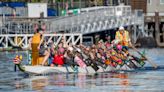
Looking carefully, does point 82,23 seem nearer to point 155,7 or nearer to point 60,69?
point 155,7

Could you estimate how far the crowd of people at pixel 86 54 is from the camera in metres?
45.3

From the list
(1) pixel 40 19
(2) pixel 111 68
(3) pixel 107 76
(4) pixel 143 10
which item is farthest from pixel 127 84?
(4) pixel 143 10

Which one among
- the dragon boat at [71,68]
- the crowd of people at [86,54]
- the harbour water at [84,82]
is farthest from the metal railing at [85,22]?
the harbour water at [84,82]

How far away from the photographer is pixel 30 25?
290 ft

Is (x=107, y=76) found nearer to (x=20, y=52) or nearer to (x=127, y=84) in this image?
(x=127, y=84)

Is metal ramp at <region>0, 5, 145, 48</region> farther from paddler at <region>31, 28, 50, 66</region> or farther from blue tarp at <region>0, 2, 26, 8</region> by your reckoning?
paddler at <region>31, 28, 50, 66</region>

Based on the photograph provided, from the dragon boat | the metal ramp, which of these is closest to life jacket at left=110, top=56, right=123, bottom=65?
the dragon boat

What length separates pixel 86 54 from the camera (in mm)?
47562

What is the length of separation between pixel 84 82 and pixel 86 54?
24.4ft

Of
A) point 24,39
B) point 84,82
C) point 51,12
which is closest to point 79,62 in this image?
point 84,82

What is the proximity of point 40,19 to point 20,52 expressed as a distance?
12.0 metres

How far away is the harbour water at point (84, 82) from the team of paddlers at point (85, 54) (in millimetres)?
998

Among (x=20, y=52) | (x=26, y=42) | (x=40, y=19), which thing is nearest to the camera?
(x=20, y=52)

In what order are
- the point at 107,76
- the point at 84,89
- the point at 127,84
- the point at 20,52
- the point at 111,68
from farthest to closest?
the point at 20,52, the point at 111,68, the point at 107,76, the point at 127,84, the point at 84,89
